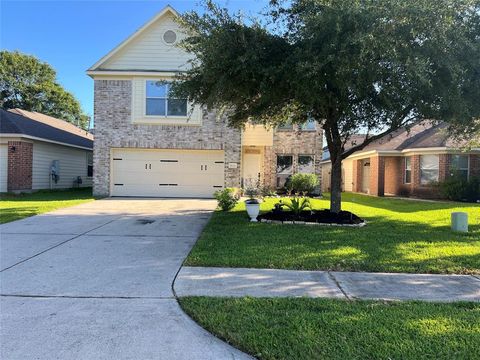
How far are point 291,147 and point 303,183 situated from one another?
2.18 metres

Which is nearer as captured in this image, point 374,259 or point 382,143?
point 374,259

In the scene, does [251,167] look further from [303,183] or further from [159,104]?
[159,104]

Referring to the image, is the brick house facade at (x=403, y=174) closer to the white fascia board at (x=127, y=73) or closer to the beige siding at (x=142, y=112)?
the beige siding at (x=142, y=112)

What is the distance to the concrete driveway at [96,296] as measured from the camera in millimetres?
3580

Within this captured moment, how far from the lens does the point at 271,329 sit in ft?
12.7

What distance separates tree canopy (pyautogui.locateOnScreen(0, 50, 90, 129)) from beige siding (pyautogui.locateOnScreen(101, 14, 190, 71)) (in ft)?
96.9

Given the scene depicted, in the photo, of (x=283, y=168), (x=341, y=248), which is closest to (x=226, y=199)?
(x=341, y=248)

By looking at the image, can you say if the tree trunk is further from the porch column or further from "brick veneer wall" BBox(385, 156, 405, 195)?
"brick veneer wall" BBox(385, 156, 405, 195)

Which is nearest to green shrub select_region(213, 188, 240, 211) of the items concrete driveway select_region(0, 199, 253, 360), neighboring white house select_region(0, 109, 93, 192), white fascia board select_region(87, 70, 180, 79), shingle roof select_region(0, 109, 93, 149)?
concrete driveway select_region(0, 199, 253, 360)

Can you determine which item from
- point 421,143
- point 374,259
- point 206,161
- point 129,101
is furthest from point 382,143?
point 374,259

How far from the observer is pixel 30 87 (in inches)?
1676

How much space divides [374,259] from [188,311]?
373 cm

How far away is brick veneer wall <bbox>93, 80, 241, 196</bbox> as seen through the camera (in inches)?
711

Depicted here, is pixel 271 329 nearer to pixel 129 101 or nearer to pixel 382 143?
pixel 129 101
